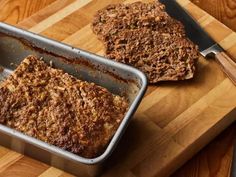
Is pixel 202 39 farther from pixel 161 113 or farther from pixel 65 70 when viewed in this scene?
pixel 65 70

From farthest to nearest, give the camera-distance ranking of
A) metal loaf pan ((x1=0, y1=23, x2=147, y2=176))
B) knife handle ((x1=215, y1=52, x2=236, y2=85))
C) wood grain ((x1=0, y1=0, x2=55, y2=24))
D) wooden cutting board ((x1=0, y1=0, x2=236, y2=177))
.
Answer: wood grain ((x1=0, y1=0, x2=55, y2=24)), knife handle ((x1=215, y1=52, x2=236, y2=85)), wooden cutting board ((x1=0, y1=0, x2=236, y2=177)), metal loaf pan ((x1=0, y1=23, x2=147, y2=176))

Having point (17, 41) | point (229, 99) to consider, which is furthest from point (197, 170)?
Answer: point (17, 41)

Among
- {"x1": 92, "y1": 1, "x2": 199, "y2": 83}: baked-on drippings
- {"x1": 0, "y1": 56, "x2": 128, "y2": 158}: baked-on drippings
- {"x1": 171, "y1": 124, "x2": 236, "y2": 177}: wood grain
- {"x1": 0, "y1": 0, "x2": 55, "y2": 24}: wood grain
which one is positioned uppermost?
{"x1": 92, "y1": 1, "x2": 199, "y2": 83}: baked-on drippings

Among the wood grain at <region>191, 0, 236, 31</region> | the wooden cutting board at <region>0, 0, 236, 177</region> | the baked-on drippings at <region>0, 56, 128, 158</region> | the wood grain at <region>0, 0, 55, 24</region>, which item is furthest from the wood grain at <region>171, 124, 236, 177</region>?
the wood grain at <region>0, 0, 55, 24</region>

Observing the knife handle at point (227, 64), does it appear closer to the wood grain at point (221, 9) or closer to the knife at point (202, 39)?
the knife at point (202, 39)

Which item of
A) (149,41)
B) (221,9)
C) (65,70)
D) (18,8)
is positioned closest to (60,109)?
(65,70)

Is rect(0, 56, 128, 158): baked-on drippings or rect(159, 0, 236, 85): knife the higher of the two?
rect(159, 0, 236, 85): knife

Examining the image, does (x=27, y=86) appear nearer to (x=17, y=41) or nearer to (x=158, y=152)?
(x=17, y=41)

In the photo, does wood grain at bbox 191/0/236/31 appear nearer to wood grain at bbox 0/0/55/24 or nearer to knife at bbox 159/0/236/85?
knife at bbox 159/0/236/85
